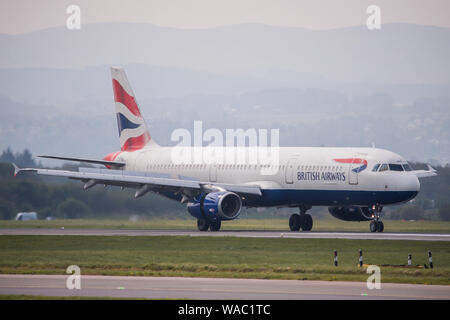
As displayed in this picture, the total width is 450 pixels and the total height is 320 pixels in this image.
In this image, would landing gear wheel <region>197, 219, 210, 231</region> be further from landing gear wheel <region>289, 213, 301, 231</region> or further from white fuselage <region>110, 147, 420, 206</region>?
landing gear wheel <region>289, 213, 301, 231</region>

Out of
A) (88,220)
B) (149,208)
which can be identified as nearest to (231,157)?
(149,208)

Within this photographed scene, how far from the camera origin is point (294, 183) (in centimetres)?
5322

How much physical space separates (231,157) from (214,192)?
529cm

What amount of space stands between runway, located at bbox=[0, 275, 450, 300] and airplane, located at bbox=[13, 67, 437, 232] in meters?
23.0

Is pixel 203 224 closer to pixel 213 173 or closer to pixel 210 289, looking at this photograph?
pixel 213 173

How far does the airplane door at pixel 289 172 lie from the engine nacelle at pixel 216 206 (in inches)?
123

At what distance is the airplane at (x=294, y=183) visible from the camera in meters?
50.9

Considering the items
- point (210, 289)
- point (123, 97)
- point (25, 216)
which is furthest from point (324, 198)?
point (210, 289)

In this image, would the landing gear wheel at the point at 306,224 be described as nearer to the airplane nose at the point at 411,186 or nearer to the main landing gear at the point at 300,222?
the main landing gear at the point at 300,222

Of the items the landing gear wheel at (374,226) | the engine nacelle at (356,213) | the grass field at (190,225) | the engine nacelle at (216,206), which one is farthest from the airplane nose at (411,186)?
the engine nacelle at (216,206)

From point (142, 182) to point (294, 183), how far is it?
8.57 metres

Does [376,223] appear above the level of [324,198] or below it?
below

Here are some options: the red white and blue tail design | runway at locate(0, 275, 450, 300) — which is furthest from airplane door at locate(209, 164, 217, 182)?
runway at locate(0, 275, 450, 300)
